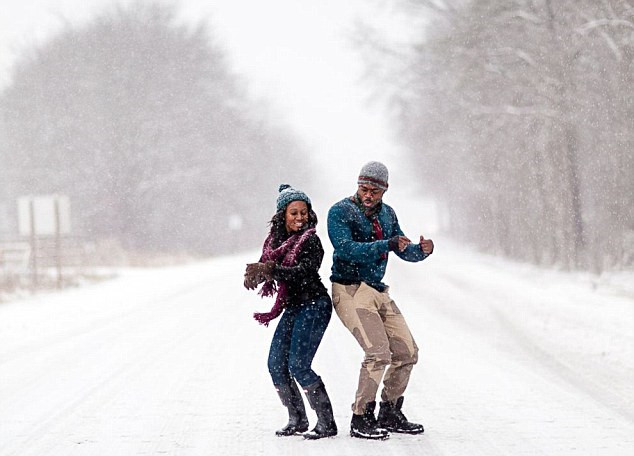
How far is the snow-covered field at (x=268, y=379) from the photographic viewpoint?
18.3 ft

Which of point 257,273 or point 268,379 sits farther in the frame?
point 268,379

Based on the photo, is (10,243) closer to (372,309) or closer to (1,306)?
(1,306)

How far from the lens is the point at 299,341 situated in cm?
552

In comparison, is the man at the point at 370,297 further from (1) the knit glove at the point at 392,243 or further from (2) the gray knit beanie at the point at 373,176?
(1) the knit glove at the point at 392,243

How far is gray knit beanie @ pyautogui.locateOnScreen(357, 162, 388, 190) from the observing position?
5535 mm

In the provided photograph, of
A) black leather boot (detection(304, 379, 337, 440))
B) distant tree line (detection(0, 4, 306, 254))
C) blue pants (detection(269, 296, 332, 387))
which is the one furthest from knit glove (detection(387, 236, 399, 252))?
distant tree line (detection(0, 4, 306, 254))

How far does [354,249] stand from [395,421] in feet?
4.33

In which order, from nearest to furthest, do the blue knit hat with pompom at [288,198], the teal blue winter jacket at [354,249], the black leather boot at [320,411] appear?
the teal blue winter jacket at [354,249]
the black leather boot at [320,411]
the blue knit hat with pompom at [288,198]

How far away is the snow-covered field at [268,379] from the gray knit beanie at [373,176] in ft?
5.71

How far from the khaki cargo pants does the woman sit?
19 centimetres

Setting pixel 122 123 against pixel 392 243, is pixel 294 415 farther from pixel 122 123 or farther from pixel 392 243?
pixel 122 123

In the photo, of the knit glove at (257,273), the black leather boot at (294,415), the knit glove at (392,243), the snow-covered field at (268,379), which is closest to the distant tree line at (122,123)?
the snow-covered field at (268,379)

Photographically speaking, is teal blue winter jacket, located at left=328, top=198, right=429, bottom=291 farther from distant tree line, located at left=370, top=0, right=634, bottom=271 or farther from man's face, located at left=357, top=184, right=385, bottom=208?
distant tree line, located at left=370, top=0, right=634, bottom=271

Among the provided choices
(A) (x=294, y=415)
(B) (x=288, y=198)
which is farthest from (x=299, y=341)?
(B) (x=288, y=198)
